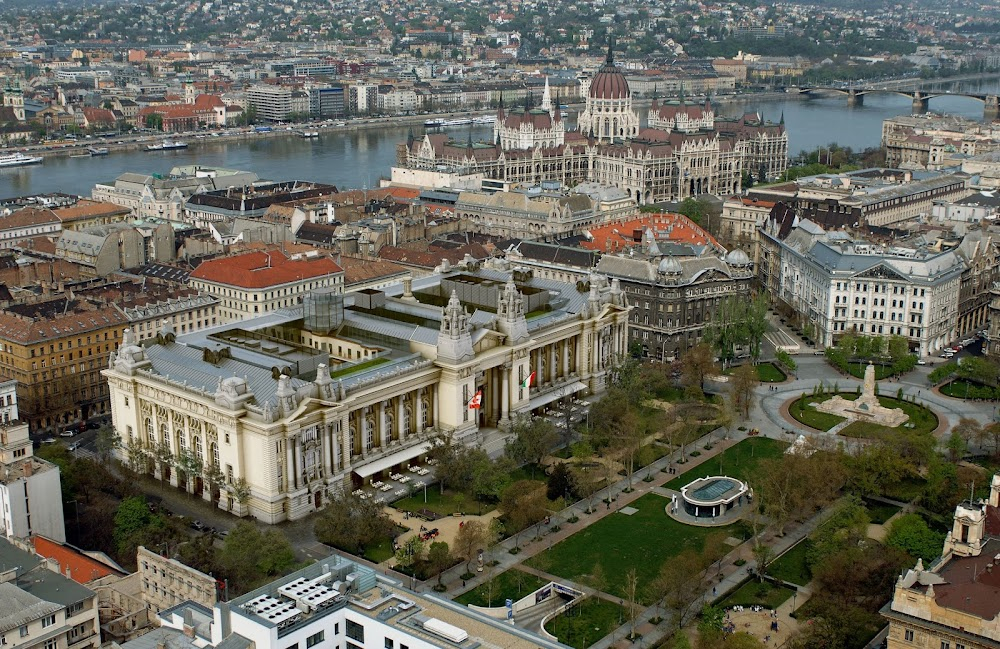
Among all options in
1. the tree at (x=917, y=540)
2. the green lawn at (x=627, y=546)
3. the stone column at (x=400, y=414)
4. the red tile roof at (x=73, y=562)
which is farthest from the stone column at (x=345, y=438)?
the tree at (x=917, y=540)

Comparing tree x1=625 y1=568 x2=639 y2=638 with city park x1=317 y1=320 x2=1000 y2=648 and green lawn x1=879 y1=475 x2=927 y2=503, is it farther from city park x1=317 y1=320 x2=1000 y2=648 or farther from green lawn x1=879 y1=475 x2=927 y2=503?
green lawn x1=879 y1=475 x2=927 y2=503

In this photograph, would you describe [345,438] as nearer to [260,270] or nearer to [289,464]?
[289,464]

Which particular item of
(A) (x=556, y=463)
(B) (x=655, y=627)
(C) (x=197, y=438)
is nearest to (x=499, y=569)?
(B) (x=655, y=627)

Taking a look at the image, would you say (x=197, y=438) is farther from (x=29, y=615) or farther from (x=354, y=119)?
(x=354, y=119)

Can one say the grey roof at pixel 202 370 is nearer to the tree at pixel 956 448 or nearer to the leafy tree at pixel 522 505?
the leafy tree at pixel 522 505

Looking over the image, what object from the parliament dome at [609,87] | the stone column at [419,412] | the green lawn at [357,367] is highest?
the parliament dome at [609,87]

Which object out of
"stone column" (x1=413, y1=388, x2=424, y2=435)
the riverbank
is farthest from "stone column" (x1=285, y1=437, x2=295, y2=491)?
the riverbank
